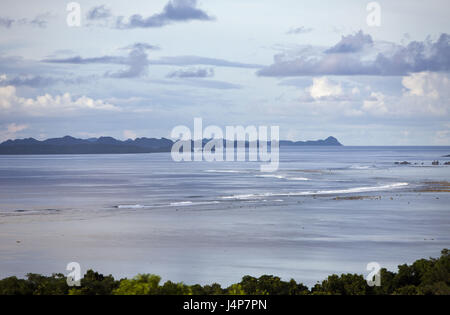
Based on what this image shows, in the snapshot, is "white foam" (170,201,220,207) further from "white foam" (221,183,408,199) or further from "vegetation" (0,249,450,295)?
"vegetation" (0,249,450,295)

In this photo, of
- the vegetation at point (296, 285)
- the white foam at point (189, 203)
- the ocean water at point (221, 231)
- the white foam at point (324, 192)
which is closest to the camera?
the vegetation at point (296, 285)

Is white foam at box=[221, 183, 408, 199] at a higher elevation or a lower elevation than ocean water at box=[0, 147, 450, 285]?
higher

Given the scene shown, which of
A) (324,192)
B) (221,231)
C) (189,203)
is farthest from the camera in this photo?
(324,192)

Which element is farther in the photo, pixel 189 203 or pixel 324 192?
pixel 324 192

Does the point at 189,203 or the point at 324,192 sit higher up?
the point at 324,192

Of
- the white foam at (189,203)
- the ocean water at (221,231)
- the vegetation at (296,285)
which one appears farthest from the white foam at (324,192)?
the vegetation at (296,285)

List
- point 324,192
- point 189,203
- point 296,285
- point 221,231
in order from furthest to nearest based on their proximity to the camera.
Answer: point 324,192 → point 189,203 → point 221,231 → point 296,285

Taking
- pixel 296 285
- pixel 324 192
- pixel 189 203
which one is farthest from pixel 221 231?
pixel 324 192

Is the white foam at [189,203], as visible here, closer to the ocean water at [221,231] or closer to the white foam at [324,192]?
Answer: the ocean water at [221,231]

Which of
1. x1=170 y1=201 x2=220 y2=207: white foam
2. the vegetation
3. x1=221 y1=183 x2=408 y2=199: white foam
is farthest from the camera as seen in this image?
x1=221 y1=183 x2=408 y2=199: white foam

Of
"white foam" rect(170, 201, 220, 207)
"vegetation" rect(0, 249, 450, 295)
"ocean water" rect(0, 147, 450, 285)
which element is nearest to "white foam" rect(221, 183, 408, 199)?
"ocean water" rect(0, 147, 450, 285)

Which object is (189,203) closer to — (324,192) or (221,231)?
(221,231)

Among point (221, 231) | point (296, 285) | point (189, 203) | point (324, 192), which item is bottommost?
point (296, 285)
